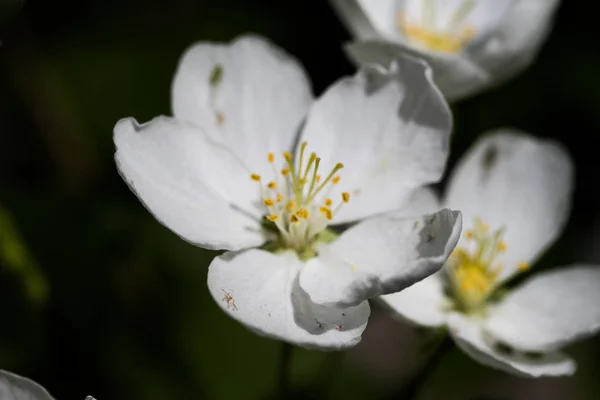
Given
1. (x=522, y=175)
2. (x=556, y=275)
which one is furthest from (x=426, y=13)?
(x=556, y=275)

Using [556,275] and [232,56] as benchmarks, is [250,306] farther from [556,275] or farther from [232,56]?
[556,275]

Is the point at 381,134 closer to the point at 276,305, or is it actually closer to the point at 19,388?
the point at 276,305

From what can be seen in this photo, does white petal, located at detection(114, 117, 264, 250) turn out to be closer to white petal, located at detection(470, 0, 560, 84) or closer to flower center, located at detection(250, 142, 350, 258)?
flower center, located at detection(250, 142, 350, 258)

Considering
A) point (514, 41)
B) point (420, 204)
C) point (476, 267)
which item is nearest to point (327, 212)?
point (420, 204)

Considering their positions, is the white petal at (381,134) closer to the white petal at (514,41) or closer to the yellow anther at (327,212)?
the yellow anther at (327,212)

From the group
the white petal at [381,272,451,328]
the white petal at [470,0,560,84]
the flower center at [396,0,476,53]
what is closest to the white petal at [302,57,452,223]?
the white petal at [381,272,451,328]
